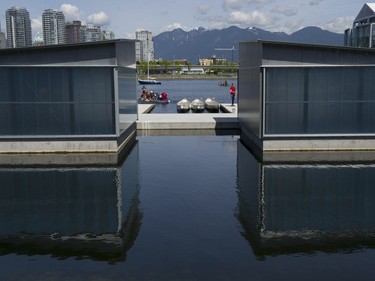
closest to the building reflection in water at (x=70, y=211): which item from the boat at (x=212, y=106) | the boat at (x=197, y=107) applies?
the boat at (x=197, y=107)

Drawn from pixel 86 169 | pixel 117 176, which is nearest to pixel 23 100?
pixel 86 169

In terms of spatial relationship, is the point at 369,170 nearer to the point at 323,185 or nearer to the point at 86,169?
the point at 323,185

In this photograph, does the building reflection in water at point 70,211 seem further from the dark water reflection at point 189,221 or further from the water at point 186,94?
the water at point 186,94

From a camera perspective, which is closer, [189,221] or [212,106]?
[189,221]

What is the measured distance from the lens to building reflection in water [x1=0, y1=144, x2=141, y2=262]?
11.2 meters

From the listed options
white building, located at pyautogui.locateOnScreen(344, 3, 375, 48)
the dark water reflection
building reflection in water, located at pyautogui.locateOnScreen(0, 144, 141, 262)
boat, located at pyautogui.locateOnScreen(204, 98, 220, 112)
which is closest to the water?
boat, located at pyautogui.locateOnScreen(204, 98, 220, 112)

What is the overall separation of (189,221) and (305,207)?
13.6 feet

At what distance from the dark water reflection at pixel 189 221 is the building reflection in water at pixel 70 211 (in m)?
0.04

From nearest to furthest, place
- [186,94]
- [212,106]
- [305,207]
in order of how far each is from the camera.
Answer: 1. [305,207]
2. [212,106]
3. [186,94]

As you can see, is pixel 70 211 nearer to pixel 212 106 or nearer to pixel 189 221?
pixel 189 221

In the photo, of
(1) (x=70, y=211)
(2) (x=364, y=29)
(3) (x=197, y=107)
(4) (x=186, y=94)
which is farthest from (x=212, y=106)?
(2) (x=364, y=29)

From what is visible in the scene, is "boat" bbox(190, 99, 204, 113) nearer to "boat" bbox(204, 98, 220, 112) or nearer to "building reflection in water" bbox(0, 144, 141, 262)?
"boat" bbox(204, 98, 220, 112)

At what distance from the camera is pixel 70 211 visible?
46.5 feet

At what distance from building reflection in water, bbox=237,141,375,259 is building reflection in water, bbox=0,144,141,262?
12.2ft
